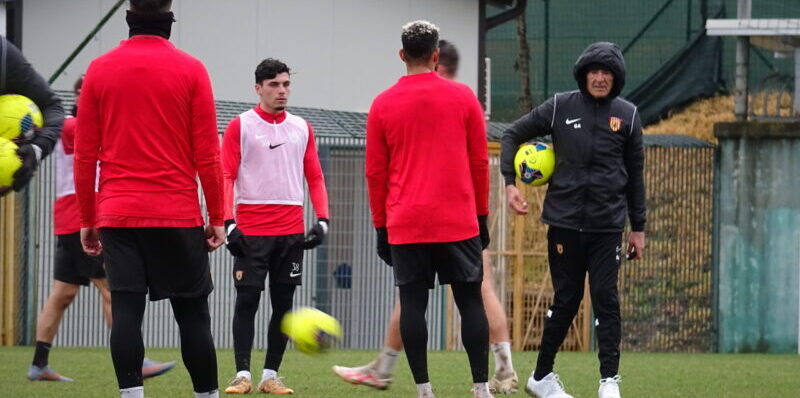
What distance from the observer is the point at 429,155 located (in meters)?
7.76

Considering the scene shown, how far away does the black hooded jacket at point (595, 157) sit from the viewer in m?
8.74

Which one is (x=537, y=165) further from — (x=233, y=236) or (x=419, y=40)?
(x=233, y=236)

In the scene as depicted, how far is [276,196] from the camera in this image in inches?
378

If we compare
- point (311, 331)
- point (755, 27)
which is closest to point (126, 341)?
point (311, 331)

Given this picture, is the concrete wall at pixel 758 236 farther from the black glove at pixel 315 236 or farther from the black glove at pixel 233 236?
the black glove at pixel 233 236

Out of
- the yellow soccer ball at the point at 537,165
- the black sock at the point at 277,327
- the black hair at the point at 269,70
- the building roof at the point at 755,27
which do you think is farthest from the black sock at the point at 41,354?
the building roof at the point at 755,27

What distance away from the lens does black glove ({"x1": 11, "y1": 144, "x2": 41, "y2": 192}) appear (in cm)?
645

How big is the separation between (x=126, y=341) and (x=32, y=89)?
3.97ft

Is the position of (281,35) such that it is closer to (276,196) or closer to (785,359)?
(785,359)

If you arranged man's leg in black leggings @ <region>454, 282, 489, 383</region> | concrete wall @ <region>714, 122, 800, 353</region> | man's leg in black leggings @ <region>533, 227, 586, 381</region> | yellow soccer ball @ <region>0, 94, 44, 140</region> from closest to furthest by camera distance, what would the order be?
1. yellow soccer ball @ <region>0, 94, 44, 140</region>
2. man's leg in black leggings @ <region>454, 282, 489, 383</region>
3. man's leg in black leggings @ <region>533, 227, 586, 381</region>
4. concrete wall @ <region>714, 122, 800, 353</region>

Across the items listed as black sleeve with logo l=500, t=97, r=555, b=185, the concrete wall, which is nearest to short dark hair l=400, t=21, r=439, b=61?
black sleeve with logo l=500, t=97, r=555, b=185

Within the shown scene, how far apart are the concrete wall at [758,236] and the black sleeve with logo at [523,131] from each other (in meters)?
8.48

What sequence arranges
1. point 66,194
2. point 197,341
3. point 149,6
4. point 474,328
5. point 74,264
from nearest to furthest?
1. point 149,6
2. point 197,341
3. point 474,328
4. point 66,194
5. point 74,264

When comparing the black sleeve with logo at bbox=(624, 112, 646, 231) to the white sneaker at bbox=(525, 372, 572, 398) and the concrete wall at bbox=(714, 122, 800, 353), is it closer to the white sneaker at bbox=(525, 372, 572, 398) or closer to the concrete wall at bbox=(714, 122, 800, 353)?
the white sneaker at bbox=(525, 372, 572, 398)
